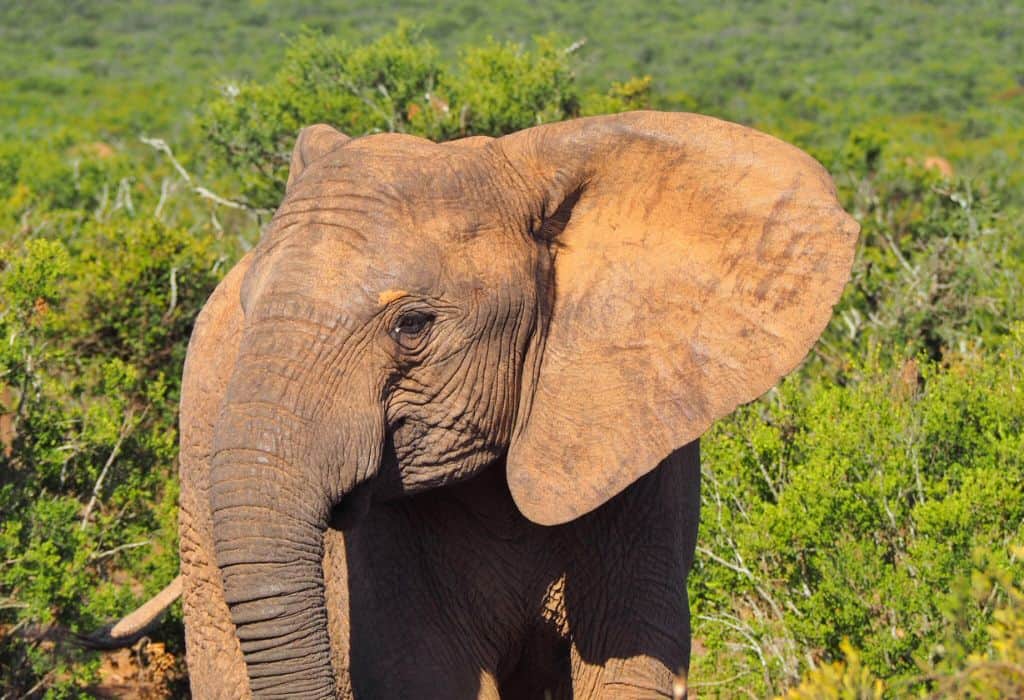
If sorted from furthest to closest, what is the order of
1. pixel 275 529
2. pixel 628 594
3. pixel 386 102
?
pixel 386 102, pixel 628 594, pixel 275 529

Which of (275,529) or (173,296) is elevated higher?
(275,529)

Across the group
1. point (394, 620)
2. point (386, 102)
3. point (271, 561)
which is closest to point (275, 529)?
point (271, 561)

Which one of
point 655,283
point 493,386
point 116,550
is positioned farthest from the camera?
point 116,550

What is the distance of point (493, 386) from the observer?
3.56 m

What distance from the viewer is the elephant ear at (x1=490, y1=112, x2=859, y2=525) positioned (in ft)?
11.7

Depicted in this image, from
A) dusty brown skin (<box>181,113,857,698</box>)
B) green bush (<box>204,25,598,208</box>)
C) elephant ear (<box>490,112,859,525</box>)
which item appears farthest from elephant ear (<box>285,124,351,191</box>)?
green bush (<box>204,25,598,208</box>)

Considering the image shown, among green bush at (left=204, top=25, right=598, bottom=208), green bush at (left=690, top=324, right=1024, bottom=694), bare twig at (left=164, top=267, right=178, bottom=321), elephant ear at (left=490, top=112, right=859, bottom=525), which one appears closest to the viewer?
elephant ear at (left=490, top=112, right=859, bottom=525)

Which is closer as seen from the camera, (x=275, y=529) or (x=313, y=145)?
(x=275, y=529)

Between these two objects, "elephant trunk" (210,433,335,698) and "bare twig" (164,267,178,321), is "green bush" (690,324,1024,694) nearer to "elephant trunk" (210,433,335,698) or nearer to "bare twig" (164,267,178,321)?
"elephant trunk" (210,433,335,698)

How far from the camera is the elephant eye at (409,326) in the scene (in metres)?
3.37

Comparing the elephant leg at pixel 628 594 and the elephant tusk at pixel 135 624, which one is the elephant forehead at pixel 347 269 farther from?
the elephant tusk at pixel 135 624

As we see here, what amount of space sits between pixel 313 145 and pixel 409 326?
704 millimetres

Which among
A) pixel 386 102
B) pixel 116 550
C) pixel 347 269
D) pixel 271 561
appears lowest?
pixel 386 102

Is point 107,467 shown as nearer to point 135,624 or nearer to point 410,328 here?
point 135,624
